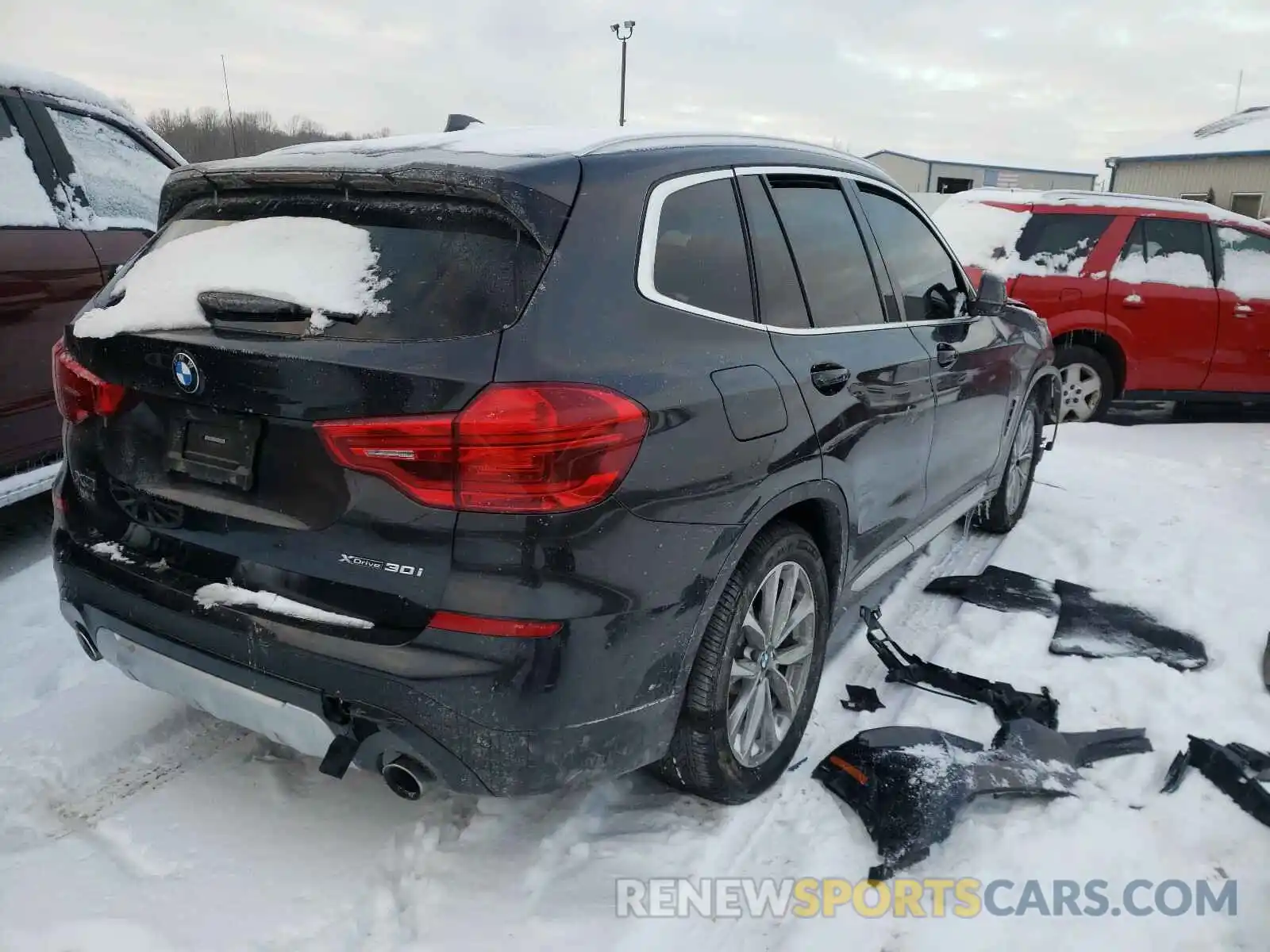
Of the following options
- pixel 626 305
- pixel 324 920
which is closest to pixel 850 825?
pixel 324 920

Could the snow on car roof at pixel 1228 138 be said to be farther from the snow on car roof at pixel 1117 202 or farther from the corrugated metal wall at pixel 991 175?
the snow on car roof at pixel 1117 202

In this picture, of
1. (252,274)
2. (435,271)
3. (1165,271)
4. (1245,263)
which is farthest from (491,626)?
(1245,263)

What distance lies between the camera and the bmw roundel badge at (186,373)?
81.5 inches

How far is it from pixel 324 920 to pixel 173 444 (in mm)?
1194

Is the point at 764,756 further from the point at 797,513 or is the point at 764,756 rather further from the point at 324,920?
the point at 324,920

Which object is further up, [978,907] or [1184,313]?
[1184,313]

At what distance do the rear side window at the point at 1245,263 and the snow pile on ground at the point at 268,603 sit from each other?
793 centimetres

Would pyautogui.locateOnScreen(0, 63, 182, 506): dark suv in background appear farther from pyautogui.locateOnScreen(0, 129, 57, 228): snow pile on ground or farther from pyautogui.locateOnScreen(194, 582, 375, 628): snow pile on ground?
pyautogui.locateOnScreen(194, 582, 375, 628): snow pile on ground

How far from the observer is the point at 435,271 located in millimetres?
1988

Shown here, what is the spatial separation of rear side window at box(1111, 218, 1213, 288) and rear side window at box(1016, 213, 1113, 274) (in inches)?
10.5

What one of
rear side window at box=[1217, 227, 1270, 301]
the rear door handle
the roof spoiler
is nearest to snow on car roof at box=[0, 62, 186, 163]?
the roof spoiler

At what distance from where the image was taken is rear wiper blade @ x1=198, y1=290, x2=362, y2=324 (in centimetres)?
200

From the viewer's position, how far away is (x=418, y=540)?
1.88m

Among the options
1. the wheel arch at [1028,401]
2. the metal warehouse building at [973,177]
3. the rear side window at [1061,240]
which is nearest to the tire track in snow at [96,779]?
the wheel arch at [1028,401]
